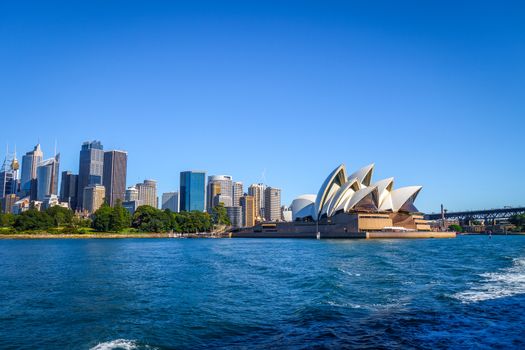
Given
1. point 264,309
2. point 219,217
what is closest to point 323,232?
point 219,217

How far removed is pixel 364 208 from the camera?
90438 millimetres

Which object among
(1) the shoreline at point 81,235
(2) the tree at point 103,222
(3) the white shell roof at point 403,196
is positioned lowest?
(1) the shoreline at point 81,235

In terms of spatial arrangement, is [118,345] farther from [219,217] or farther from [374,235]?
[219,217]

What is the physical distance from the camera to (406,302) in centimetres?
1670

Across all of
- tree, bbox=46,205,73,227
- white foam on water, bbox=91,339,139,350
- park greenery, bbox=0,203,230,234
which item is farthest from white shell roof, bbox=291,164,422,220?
white foam on water, bbox=91,339,139,350

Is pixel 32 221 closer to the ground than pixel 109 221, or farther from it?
closer to the ground

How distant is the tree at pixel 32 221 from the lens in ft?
322

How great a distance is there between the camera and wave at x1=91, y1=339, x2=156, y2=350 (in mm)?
11117

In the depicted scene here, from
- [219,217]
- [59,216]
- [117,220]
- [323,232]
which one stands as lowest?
[323,232]

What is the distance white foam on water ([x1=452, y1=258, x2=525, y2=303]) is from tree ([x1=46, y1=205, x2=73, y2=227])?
4004 inches

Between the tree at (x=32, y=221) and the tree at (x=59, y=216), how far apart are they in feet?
10.4

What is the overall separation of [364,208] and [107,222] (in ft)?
202

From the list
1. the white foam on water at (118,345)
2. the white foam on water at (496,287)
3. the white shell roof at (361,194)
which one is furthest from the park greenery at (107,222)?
the white foam on water at (118,345)

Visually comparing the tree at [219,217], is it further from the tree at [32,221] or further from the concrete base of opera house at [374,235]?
the tree at [32,221]
